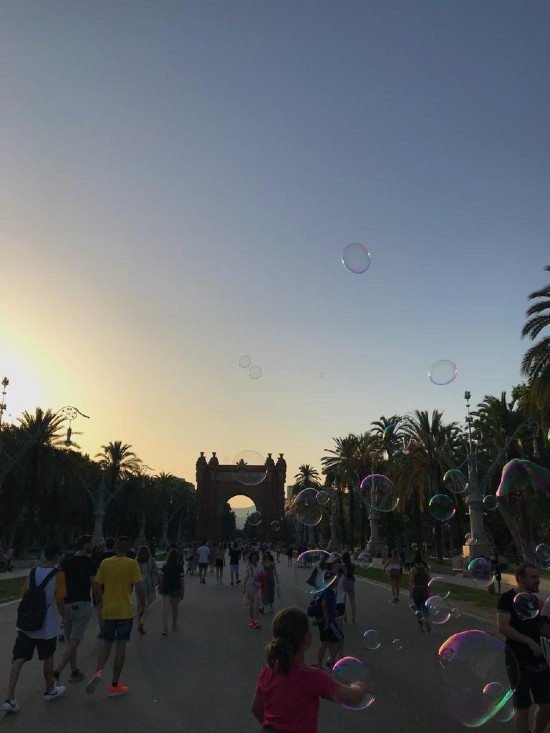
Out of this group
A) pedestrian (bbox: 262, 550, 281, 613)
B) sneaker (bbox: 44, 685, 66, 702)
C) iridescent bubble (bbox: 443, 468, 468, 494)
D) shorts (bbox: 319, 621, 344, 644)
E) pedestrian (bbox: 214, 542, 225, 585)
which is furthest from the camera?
pedestrian (bbox: 214, 542, 225, 585)

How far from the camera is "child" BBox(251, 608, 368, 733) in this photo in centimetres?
311

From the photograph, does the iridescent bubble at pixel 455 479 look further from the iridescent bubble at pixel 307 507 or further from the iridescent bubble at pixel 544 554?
the iridescent bubble at pixel 544 554

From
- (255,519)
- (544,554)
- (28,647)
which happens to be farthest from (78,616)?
(255,519)

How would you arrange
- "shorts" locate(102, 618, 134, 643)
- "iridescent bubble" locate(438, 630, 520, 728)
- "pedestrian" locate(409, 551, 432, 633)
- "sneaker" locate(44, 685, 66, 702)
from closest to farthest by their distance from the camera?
1. "iridescent bubble" locate(438, 630, 520, 728)
2. "sneaker" locate(44, 685, 66, 702)
3. "shorts" locate(102, 618, 134, 643)
4. "pedestrian" locate(409, 551, 432, 633)

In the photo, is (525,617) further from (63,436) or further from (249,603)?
(63,436)

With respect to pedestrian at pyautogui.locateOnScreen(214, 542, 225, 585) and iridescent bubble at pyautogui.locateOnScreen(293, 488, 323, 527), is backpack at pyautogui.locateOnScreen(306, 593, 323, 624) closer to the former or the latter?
iridescent bubble at pyautogui.locateOnScreen(293, 488, 323, 527)

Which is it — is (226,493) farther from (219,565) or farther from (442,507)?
(442,507)

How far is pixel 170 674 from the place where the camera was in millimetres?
8375

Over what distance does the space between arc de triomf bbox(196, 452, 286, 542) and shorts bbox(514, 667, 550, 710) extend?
101 m

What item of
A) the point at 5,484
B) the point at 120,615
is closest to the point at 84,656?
the point at 120,615

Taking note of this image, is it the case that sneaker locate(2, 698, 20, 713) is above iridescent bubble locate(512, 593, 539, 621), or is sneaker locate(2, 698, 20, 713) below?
below

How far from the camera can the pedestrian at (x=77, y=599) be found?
316 inches

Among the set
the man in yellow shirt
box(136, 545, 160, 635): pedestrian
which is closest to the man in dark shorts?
the man in yellow shirt

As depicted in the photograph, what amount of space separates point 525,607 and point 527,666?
→ 498 mm
